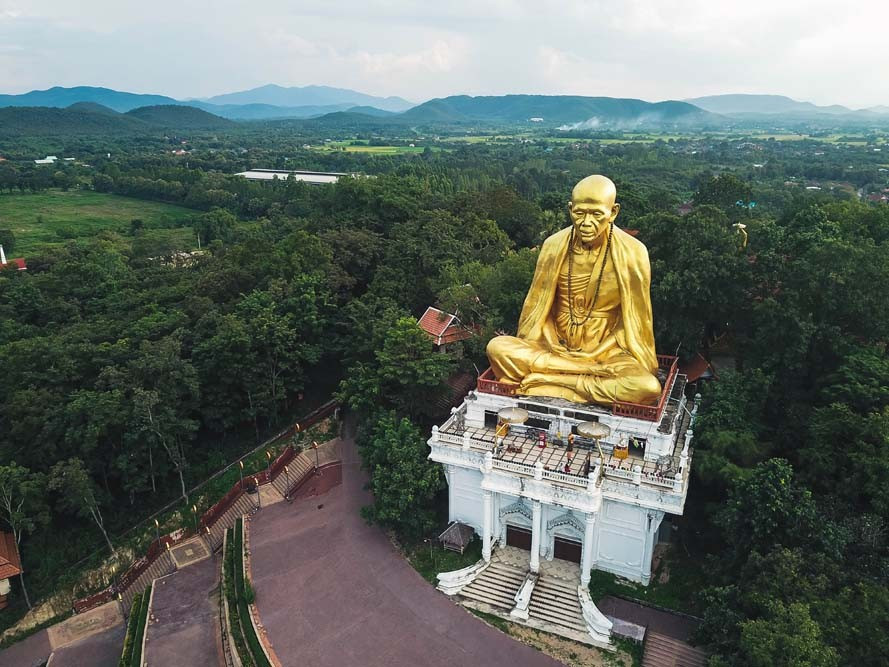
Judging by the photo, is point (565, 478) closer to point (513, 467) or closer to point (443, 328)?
point (513, 467)

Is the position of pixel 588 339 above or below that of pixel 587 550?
above

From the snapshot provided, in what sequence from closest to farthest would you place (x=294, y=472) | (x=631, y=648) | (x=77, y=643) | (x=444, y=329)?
(x=631, y=648) < (x=77, y=643) < (x=294, y=472) < (x=444, y=329)

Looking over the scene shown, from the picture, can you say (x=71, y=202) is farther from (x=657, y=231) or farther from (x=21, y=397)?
(x=657, y=231)

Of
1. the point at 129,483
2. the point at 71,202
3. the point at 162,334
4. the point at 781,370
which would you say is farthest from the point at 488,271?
the point at 71,202

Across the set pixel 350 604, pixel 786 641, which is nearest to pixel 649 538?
pixel 786 641

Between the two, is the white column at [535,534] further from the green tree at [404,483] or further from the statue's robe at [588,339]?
the statue's robe at [588,339]

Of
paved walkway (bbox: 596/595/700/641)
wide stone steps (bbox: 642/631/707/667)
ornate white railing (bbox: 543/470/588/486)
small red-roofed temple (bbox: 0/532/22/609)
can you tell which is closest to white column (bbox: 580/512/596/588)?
paved walkway (bbox: 596/595/700/641)
